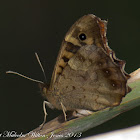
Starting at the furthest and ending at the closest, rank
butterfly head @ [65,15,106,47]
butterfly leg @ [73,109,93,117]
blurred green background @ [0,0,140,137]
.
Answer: blurred green background @ [0,0,140,137] → butterfly head @ [65,15,106,47] → butterfly leg @ [73,109,93,117]

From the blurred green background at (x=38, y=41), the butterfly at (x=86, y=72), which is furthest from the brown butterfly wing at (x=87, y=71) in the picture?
the blurred green background at (x=38, y=41)

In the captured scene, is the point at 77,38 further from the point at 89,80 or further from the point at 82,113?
the point at 82,113

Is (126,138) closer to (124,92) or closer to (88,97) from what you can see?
(124,92)

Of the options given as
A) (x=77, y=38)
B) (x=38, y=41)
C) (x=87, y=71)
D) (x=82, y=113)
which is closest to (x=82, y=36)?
(x=77, y=38)

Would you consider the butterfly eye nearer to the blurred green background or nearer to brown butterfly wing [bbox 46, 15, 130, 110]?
brown butterfly wing [bbox 46, 15, 130, 110]

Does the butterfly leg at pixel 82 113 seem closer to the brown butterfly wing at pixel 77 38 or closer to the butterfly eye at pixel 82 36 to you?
the brown butterfly wing at pixel 77 38

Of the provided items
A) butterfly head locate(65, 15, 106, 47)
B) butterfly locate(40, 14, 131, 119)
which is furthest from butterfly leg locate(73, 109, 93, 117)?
butterfly head locate(65, 15, 106, 47)

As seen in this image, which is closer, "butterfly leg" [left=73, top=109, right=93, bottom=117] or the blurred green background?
"butterfly leg" [left=73, top=109, right=93, bottom=117]
